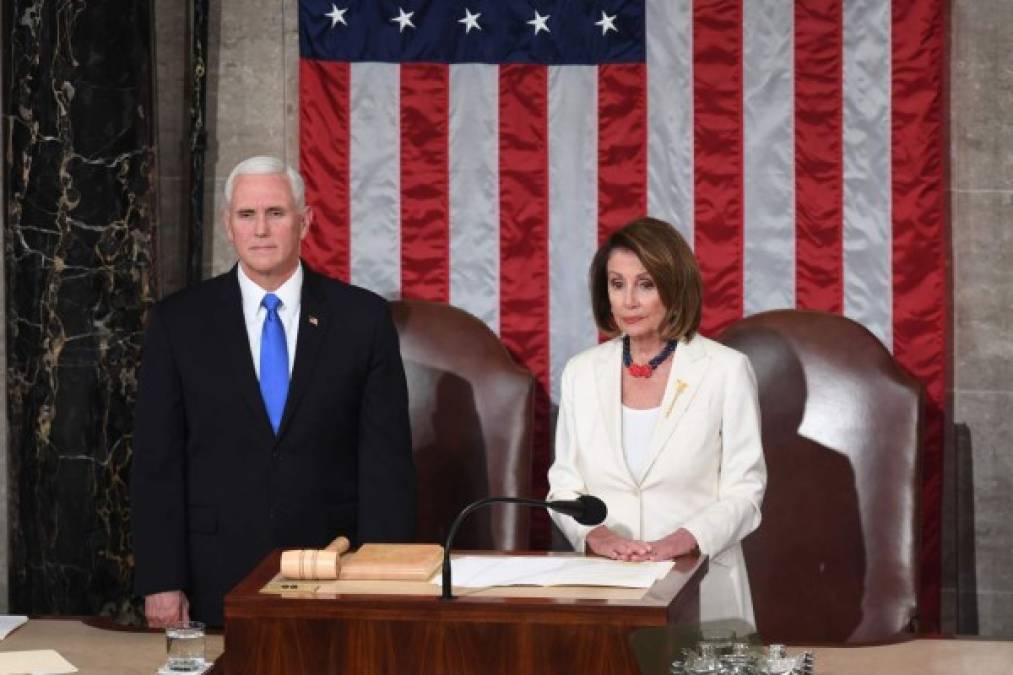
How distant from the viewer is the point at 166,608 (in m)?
4.11

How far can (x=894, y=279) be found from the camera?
5617mm

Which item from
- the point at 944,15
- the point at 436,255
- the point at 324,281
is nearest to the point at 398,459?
the point at 324,281

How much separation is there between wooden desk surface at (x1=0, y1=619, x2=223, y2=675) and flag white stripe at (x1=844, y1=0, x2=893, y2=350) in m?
2.81

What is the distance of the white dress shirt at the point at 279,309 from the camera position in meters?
4.22

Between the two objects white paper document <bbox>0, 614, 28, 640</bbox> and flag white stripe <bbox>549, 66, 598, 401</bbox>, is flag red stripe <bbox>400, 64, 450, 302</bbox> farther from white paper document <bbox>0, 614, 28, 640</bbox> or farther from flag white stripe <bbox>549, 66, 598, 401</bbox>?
white paper document <bbox>0, 614, 28, 640</bbox>

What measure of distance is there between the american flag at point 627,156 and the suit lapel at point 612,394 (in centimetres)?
165

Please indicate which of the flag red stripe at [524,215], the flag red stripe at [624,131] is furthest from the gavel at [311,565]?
the flag red stripe at [624,131]

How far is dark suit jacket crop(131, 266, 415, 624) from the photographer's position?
4129 mm

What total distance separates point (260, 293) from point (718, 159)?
6.55 feet

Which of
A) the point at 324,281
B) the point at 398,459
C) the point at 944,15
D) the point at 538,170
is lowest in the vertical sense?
the point at 398,459

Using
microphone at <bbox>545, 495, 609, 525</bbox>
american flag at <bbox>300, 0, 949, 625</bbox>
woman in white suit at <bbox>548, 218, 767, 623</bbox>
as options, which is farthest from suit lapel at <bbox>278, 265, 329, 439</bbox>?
american flag at <bbox>300, 0, 949, 625</bbox>

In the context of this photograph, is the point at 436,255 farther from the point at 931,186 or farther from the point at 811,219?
the point at 931,186

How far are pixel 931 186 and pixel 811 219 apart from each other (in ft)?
1.30

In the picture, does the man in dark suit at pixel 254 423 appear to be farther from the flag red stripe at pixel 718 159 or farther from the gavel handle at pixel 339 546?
the flag red stripe at pixel 718 159
